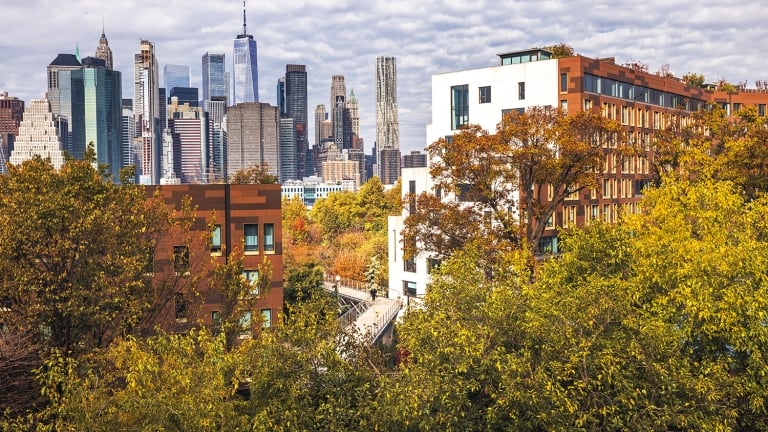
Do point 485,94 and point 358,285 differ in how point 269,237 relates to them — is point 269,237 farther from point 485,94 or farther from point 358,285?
point 358,285

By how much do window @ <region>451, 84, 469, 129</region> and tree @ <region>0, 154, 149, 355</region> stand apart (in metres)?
40.4

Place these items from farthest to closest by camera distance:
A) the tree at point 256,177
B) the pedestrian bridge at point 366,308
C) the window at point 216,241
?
the tree at point 256,177, the pedestrian bridge at point 366,308, the window at point 216,241

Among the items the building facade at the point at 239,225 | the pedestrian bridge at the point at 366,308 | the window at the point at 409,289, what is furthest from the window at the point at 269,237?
the window at the point at 409,289

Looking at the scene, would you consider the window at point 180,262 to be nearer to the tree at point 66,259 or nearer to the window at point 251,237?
the tree at point 66,259

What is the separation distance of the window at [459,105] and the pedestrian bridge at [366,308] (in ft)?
52.4

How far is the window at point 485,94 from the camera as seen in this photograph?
60375 millimetres

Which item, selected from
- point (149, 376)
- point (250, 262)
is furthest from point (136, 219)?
point (250, 262)

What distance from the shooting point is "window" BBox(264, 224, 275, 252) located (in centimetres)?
4031

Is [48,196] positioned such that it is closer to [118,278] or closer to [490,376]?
[118,278]

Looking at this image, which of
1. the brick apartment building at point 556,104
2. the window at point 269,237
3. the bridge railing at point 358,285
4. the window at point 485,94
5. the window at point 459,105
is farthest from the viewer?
the bridge railing at point 358,285

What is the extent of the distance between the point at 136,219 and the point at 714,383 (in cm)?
1822

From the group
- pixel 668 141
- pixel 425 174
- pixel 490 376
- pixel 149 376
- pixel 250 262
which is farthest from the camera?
pixel 425 174

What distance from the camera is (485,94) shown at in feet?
199

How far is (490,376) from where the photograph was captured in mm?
18594
